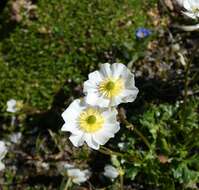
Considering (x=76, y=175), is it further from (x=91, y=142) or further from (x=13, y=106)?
(x=91, y=142)

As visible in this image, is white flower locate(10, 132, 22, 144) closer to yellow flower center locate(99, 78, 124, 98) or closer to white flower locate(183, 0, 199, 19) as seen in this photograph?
yellow flower center locate(99, 78, 124, 98)

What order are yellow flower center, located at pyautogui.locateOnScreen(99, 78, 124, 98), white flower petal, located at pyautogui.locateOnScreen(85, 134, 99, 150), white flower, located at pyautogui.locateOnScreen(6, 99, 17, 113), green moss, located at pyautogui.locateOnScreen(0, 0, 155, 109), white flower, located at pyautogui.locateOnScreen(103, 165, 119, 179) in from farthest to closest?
green moss, located at pyautogui.locateOnScreen(0, 0, 155, 109) < white flower, located at pyautogui.locateOnScreen(6, 99, 17, 113) < white flower, located at pyautogui.locateOnScreen(103, 165, 119, 179) < yellow flower center, located at pyautogui.locateOnScreen(99, 78, 124, 98) < white flower petal, located at pyautogui.locateOnScreen(85, 134, 99, 150)

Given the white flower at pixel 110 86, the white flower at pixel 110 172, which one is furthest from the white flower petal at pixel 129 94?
the white flower at pixel 110 172

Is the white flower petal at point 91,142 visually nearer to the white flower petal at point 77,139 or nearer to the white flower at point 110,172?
the white flower petal at point 77,139

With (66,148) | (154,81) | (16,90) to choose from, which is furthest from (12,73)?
(154,81)

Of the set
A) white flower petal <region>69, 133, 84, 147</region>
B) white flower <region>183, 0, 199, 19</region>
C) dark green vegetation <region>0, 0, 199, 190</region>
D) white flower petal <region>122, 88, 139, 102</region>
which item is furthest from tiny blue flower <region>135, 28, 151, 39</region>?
white flower petal <region>69, 133, 84, 147</region>

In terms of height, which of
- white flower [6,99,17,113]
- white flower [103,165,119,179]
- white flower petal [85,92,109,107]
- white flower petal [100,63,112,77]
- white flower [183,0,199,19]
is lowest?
white flower [103,165,119,179]
